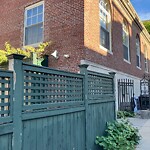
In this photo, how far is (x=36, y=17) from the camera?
414 inches

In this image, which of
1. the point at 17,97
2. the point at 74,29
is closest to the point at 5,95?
the point at 17,97

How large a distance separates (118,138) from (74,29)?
5154 millimetres

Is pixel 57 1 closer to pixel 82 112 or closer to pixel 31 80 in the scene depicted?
pixel 82 112

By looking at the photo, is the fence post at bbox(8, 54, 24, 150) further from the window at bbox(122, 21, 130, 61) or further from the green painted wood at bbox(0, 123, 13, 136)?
the window at bbox(122, 21, 130, 61)

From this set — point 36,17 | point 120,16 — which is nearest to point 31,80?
point 36,17

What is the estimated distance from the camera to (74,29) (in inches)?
339

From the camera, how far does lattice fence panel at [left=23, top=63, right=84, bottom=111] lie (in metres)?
2.93

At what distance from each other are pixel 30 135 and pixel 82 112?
1.63 meters

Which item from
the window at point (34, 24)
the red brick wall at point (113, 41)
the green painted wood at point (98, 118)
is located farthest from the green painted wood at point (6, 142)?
the window at point (34, 24)

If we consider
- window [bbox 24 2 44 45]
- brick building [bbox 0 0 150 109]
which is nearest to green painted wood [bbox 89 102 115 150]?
brick building [bbox 0 0 150 109]

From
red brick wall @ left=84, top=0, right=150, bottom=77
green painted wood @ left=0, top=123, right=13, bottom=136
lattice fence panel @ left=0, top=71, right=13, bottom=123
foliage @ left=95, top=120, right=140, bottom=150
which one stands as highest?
red brick wall @ left=84, top=0, right=150, bottom=77

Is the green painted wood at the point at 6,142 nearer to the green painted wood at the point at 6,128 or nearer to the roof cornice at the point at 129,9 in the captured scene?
the green painted wood at the point at 6,128

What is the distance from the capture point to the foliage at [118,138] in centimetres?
469

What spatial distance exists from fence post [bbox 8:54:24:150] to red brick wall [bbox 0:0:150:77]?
18.4 ft
